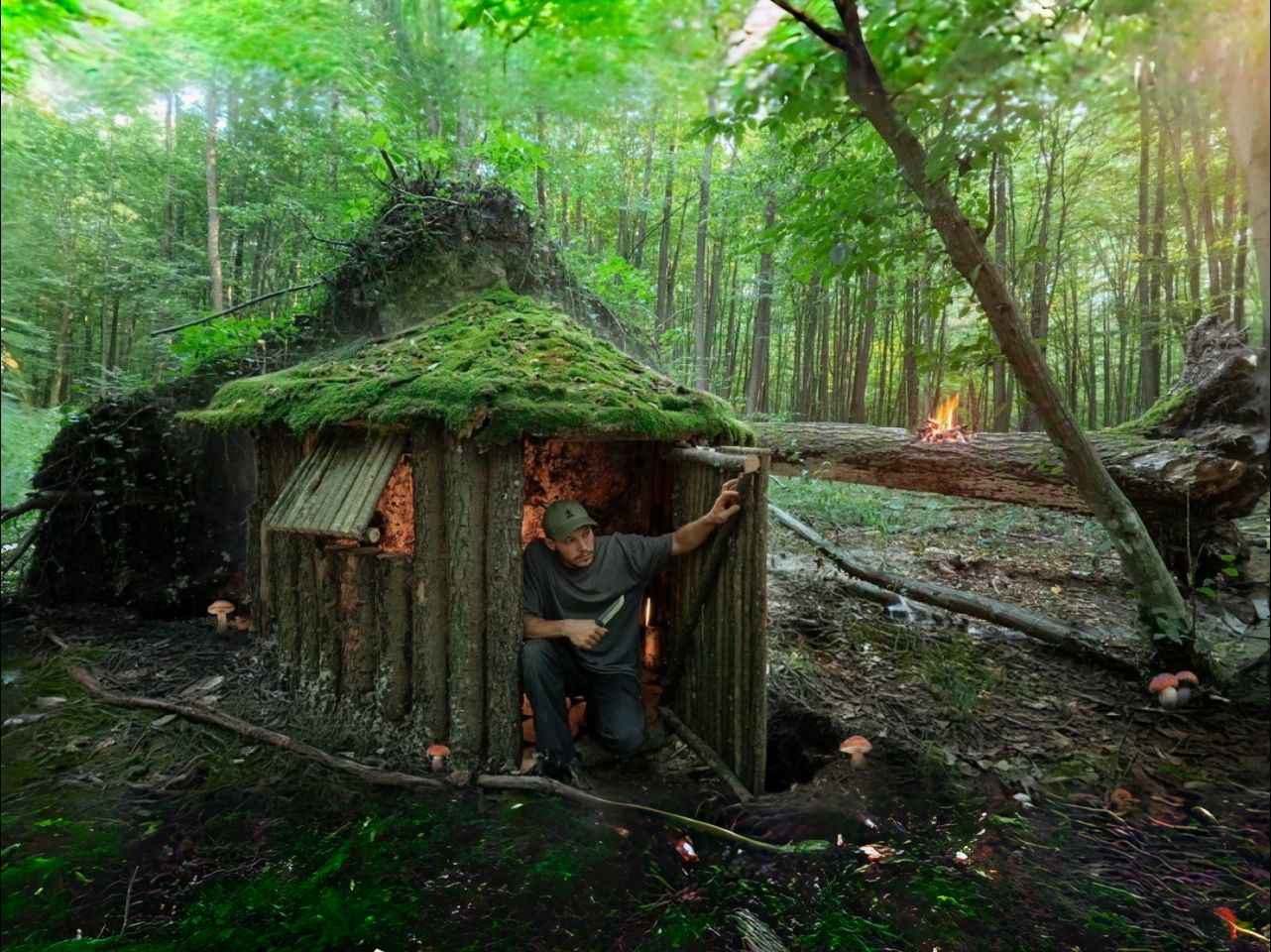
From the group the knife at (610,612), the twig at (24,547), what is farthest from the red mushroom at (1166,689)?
the twig at (24,547)

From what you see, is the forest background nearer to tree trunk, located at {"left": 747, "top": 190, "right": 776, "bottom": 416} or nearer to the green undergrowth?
tree trunk, located at {"left": 747, "top": 190, "right": 776, "bottom": 416}

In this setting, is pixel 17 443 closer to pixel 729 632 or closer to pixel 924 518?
pixel 729 632

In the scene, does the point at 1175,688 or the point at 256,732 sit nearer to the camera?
the point at 1175,688

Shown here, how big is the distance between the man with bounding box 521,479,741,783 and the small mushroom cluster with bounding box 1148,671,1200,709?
7.57 feet

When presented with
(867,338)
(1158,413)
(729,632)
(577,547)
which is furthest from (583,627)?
(1158,413)

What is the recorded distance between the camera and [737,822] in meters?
2.96

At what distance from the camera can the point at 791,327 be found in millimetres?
2682

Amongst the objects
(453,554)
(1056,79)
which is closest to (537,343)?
(453,554)

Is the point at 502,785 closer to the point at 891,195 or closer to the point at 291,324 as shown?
the point at 891,195

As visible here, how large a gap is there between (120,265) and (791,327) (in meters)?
2.97

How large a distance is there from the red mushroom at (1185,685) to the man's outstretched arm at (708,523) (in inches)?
80.4

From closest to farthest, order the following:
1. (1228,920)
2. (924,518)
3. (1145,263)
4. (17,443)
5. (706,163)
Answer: (1228,920) → (17,443) → (1145,263) → (706,163) → (924,518)

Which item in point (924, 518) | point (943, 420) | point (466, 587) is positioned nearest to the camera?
point (943, 420)

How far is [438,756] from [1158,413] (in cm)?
428
